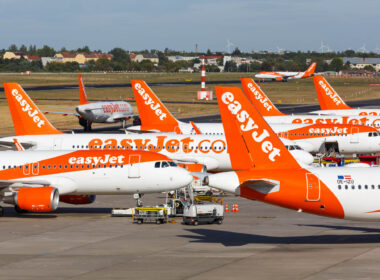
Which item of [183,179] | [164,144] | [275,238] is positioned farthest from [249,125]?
[164,144]

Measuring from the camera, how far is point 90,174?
5069 centimetres

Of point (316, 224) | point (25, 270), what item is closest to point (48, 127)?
point (316, 224)

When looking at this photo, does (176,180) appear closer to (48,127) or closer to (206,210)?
(206,210)

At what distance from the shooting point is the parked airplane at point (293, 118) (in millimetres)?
87688

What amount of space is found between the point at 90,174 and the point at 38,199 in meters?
3.99

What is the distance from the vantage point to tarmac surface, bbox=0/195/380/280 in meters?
34.6

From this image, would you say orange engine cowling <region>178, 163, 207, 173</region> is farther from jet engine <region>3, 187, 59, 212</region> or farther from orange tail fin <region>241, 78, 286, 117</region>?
orange tail fin <region>241, 78, 286, 117</region>

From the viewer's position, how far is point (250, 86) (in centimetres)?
9344

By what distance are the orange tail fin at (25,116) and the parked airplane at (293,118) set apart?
30.5 metres

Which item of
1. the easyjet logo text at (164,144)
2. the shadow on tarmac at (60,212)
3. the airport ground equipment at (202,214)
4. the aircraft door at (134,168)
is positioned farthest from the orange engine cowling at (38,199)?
the easyjet logo text at (164,144)

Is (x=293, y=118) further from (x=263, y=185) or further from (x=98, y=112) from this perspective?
(x=263, y=185)

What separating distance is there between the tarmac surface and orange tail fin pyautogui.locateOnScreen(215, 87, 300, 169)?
15.6ft

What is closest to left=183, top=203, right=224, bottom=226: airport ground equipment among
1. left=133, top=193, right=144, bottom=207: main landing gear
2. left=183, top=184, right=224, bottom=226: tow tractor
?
left=183, top=184, right=224, bottom=226: tow tractor

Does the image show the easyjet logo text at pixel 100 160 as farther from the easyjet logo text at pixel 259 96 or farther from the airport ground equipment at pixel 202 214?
the easyjet logo text at pixel 259 96
